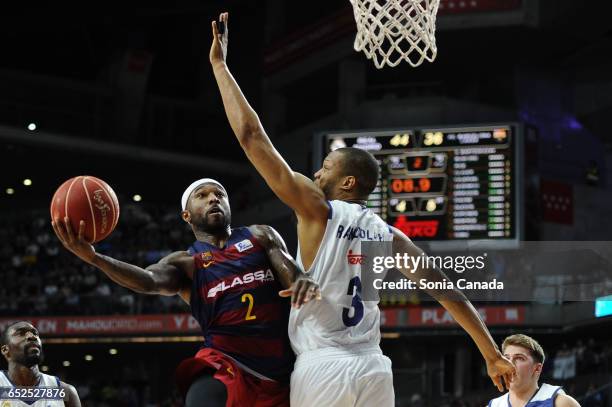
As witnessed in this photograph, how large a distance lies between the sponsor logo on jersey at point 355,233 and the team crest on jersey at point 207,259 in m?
0.74

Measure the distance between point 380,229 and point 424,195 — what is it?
1105cm

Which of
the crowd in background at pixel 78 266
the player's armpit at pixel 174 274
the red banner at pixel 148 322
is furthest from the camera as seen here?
the crowd in background at pixel 78 266

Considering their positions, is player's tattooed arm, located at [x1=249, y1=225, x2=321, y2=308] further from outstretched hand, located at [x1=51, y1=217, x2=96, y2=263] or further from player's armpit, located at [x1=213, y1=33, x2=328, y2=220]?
outstretched hand, located at [x1=51, y1=217, x2=96, y2=263]

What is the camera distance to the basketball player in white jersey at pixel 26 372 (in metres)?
7.38

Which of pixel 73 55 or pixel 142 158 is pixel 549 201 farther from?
pixel 73 55

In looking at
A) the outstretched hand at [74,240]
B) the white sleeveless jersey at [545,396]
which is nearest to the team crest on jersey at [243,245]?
the outstretched hand at [74,240]

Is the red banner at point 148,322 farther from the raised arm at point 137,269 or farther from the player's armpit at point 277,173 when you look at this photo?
the player's armpit at point 277,173

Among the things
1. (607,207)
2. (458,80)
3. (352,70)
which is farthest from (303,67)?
(607,207)

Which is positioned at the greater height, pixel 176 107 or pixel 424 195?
pixel 176 107

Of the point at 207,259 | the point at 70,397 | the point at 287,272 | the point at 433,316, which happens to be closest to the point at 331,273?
the point at 287,272

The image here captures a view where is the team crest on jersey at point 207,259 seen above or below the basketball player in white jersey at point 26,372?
above

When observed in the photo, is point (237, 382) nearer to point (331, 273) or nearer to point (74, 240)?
point (331, 273)

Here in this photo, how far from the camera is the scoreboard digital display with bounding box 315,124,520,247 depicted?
15.9 m

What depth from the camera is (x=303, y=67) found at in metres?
23.3
